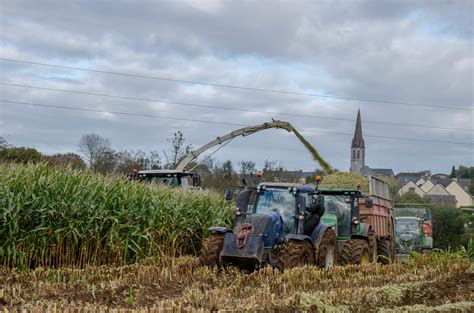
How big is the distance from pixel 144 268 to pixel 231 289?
8.90 ft

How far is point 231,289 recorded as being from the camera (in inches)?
413

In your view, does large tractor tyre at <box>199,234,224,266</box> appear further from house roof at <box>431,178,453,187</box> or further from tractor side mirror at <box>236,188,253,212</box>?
house roof at <box>431,178,453,187</box>

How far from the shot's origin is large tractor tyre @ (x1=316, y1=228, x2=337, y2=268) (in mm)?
14344

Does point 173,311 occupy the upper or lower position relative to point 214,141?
lower

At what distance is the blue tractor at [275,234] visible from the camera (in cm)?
1307

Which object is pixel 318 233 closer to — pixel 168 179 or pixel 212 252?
pixel 212 252

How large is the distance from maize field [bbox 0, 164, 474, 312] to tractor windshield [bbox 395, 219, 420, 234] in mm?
14310

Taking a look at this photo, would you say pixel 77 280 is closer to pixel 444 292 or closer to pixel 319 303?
pixel 319 303

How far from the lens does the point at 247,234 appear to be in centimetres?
1317

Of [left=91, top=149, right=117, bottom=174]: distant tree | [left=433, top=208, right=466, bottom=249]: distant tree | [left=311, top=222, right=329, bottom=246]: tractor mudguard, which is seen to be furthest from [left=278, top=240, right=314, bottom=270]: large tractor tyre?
[left=433, top=208, right=466, bottom=249]: distant tree

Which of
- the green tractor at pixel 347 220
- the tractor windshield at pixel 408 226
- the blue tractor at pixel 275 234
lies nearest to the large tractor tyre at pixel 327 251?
the blue tractor at pixel 275 234

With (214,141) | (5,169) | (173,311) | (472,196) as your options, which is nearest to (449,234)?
(214,141)

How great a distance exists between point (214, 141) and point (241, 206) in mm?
14972

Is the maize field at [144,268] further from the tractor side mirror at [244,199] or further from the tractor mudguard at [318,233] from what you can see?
the tractor side mirror at [244,199]
